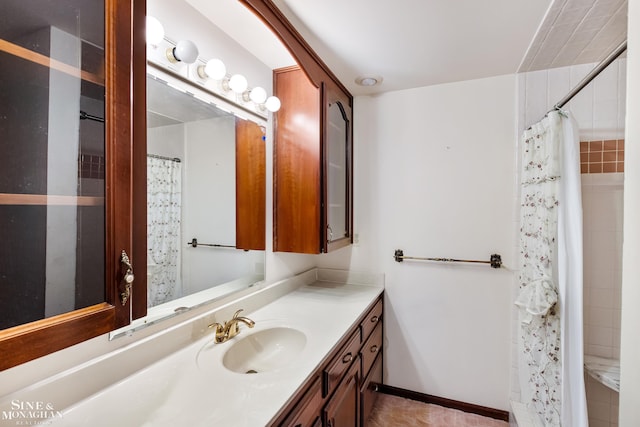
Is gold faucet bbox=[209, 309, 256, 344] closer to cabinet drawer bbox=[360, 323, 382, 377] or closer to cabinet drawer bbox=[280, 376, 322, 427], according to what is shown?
cabinet drawer bbox=[280, 376, 322, 427]

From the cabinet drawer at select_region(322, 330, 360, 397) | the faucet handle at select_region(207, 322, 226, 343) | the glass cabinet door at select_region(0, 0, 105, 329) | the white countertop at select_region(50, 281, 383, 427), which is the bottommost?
the cabinet drawer at select_region(322, 330, 360, 397)

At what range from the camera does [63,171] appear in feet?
2.08

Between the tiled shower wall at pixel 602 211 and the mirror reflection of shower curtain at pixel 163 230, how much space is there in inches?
86.1

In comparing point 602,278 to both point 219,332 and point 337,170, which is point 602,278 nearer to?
point 337,170

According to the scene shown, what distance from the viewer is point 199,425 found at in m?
0.76

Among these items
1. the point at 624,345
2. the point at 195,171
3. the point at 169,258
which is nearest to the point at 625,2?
the point at 624,345

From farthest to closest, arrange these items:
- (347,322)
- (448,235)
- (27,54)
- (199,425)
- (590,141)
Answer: (448,235)
(590,141)
(347,322)
(199,425)
(27,54)

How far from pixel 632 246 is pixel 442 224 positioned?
1.25 metres

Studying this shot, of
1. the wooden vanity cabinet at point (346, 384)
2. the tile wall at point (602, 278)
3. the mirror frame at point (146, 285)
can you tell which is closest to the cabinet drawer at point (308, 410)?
the wooden vanity cabinet at point (346, 384)

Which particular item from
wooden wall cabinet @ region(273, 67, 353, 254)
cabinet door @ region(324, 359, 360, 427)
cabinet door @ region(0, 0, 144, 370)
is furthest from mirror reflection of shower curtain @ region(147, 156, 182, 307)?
cabinet door @ region(324, 359, 360, 427)

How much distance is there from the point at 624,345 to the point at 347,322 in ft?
3.21

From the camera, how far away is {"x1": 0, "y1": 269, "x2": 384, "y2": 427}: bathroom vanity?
2.65 ft

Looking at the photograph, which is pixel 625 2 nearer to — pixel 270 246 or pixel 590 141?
pixel 590 141

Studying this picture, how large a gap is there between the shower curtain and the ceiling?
0.41m
